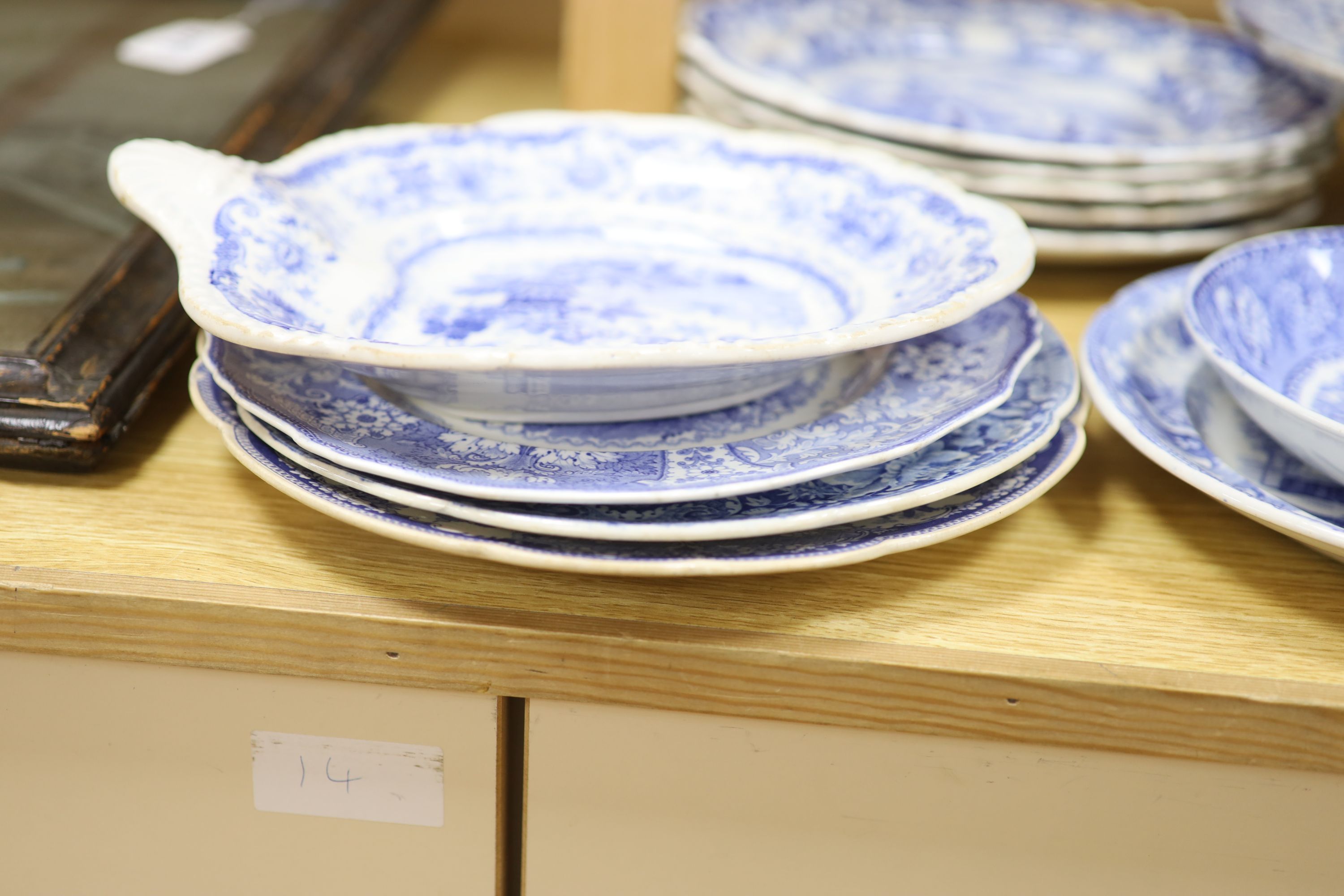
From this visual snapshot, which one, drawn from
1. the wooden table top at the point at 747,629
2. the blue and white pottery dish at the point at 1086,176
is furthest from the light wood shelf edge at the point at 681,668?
the blue and white pottery dish at the point at 1086,176

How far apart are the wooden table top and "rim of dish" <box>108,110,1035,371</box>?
11 cm

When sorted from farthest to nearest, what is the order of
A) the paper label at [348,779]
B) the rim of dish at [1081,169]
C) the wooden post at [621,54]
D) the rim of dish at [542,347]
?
the wooden post at [621,54]
the rim of dish at [1081,169]
the paper label at [348,779]
the rim of dish at [542,347]

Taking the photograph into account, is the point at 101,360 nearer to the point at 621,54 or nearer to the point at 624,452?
the point at 624,452

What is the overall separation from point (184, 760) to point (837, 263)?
400mm

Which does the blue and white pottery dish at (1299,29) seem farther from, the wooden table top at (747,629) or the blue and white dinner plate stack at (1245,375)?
the wooden table top at (747,629)

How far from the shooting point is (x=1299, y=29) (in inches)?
29.7

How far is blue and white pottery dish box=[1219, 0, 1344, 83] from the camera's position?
0.70 metres

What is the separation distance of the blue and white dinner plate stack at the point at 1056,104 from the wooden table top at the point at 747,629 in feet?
0.96

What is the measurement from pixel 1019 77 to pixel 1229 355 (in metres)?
0.52

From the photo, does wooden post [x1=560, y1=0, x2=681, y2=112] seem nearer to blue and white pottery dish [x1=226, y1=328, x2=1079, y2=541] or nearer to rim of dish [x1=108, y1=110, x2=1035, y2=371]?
rim of dish [x1=108, y1=110, x2=1035, y2=371]

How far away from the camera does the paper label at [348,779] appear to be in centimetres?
48

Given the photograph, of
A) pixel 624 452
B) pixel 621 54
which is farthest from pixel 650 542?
pixel 621 54

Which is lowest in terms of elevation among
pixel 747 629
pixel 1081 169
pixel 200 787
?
pixel 200 787

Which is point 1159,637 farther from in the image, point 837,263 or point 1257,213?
point 1257,213
